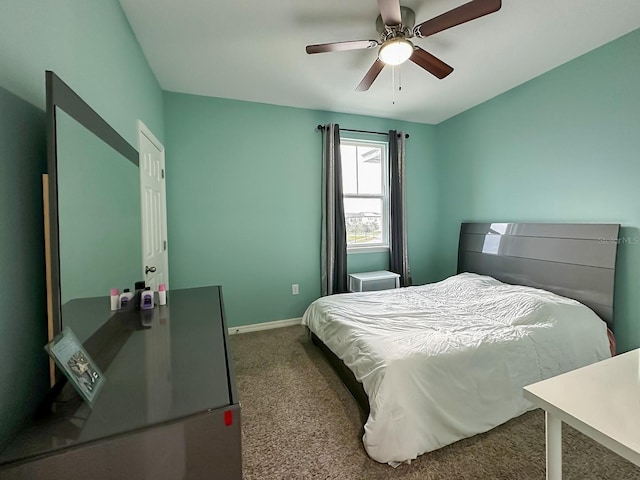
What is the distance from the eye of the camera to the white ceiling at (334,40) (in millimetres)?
1852

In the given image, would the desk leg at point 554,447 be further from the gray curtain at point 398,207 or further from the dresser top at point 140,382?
the gray curtain at point 398,207

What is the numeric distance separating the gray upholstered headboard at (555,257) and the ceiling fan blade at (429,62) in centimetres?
174

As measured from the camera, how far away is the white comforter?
58.1 inches

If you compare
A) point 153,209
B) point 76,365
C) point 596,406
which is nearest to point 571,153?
point 596,406

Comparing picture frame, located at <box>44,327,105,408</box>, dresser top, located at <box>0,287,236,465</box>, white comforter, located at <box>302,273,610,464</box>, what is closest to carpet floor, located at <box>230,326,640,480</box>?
white comforter, located at <box>302,273,610,464</box>

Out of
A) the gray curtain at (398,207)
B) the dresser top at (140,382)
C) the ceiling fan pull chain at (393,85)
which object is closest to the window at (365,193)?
the gray curtain at (398,207)

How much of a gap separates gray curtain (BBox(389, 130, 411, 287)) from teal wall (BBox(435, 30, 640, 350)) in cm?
79

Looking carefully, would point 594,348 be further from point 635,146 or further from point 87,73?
point 87,73

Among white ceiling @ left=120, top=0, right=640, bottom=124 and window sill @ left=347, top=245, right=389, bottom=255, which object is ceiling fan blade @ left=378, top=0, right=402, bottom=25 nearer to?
white ceiling @ left=120, top=0, right=640, bottom=124

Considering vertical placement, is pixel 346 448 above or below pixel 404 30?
below

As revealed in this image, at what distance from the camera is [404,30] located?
6.17ft

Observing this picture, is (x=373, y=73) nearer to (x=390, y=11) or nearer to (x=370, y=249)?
(x=390, y=11)

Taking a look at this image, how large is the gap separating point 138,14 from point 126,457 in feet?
8.16

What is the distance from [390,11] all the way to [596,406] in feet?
6.64
